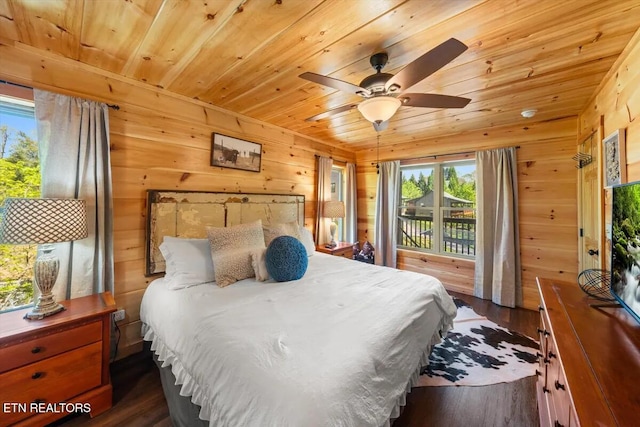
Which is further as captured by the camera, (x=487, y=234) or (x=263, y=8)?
(x=487, y=234)

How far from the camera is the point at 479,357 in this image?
7.08 ft

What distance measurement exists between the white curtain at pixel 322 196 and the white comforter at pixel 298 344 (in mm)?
1822

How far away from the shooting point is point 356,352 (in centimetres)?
110

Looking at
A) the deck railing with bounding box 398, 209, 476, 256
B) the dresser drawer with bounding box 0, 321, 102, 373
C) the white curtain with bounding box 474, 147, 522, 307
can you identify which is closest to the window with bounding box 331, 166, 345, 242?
the deck railing with bounding box 398, 209, 476, 256

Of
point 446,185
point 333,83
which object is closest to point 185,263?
point 333,83

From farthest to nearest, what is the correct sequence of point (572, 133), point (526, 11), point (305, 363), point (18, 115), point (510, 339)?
point (572, 133) → point (510, 339) → point (18, 115) → point (526, 11) → point (305, 363)

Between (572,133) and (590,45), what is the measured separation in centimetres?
175

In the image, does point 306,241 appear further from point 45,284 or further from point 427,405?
point 45,284

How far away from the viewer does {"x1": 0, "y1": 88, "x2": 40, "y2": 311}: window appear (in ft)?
5.52

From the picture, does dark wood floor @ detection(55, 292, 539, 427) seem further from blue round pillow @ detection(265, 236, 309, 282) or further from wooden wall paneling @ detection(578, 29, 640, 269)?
wooden wall paneling @ detection(578, 29, 640, 269)

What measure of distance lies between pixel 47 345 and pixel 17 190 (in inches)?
44.3

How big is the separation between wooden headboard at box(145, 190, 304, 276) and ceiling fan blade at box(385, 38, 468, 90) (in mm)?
2014

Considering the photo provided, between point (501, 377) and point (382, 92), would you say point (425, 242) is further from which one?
point (382, 92)

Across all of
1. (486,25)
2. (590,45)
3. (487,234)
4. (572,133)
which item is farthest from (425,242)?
(486,25)
